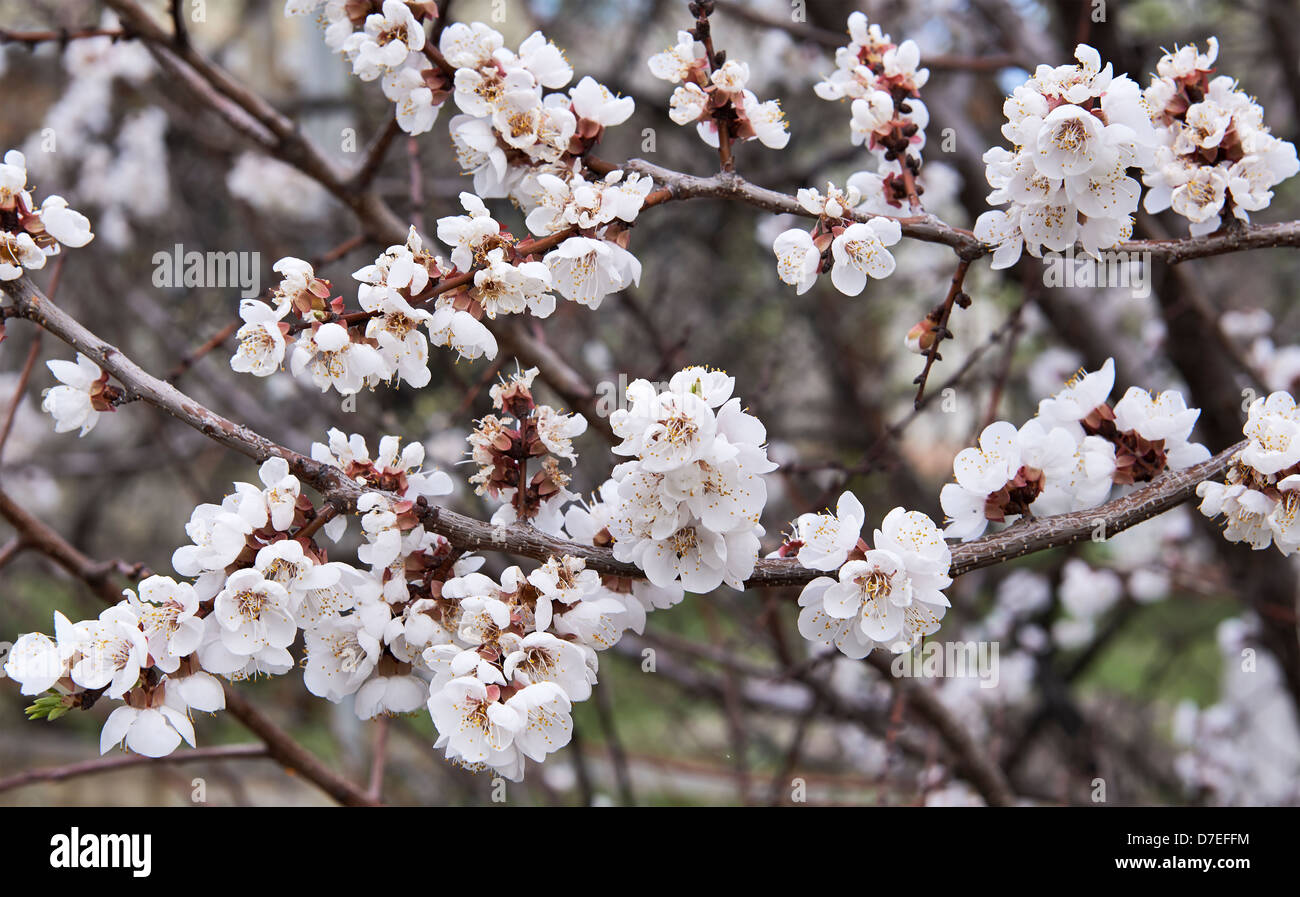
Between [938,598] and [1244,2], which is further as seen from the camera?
[1244,2]

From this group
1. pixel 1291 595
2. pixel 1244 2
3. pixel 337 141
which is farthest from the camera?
pixel 337 141

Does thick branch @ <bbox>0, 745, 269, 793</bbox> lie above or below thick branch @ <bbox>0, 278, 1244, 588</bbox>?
below

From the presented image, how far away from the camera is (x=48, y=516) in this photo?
23.1 feet

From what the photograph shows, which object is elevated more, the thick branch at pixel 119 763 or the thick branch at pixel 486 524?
the thick branch at pixel 486 524

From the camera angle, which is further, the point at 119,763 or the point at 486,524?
the point at 119,763

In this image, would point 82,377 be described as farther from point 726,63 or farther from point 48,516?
point 48,516

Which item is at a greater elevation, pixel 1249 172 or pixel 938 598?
pixel 1249 172

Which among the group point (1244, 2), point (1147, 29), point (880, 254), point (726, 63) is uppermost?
point (1147, 29)

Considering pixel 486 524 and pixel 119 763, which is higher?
pixel 486 524

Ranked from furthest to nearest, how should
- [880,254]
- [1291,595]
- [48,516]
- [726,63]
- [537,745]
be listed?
[48,516] → [1291,595] → [726,63] → [880,254] → [537,745]

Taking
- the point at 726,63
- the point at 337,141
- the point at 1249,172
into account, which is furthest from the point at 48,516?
the point at 1249,172

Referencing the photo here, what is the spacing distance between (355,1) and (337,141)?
12.9ft

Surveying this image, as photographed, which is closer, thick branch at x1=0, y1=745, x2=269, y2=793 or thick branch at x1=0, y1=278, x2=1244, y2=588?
thick branch at x1=0, y1=278, x2=1244, y2=588

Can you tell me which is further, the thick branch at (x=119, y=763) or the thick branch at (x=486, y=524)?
the thick branch at (x=119, y=763)
